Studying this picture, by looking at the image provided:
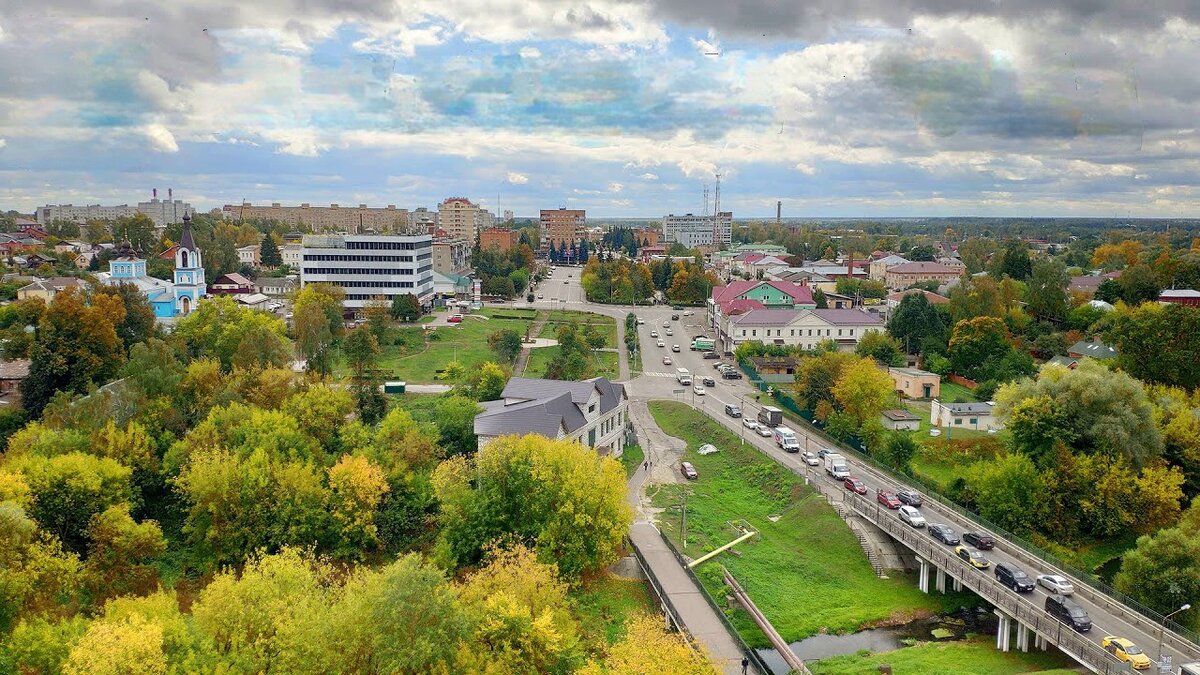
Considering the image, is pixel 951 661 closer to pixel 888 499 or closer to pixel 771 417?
pixel 888 499

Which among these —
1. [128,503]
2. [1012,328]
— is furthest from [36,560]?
[1012,328]

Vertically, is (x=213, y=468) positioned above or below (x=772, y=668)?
above

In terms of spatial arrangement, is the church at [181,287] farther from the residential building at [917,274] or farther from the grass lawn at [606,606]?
the residential building at [917,274]

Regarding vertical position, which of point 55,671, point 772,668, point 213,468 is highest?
point 213,468

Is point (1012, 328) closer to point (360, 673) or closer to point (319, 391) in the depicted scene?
point (319, 391)

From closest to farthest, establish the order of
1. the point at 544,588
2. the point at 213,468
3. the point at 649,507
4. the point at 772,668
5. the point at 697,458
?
the point at 544,588 → the point at 772,668 → the point at 213,468 → the point at 649,507 → the point at 697,458

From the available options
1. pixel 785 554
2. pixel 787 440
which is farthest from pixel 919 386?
pixel 785 554

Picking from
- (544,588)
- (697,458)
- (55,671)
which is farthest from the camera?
(697,458)

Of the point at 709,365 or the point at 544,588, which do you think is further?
the point at 709,365
